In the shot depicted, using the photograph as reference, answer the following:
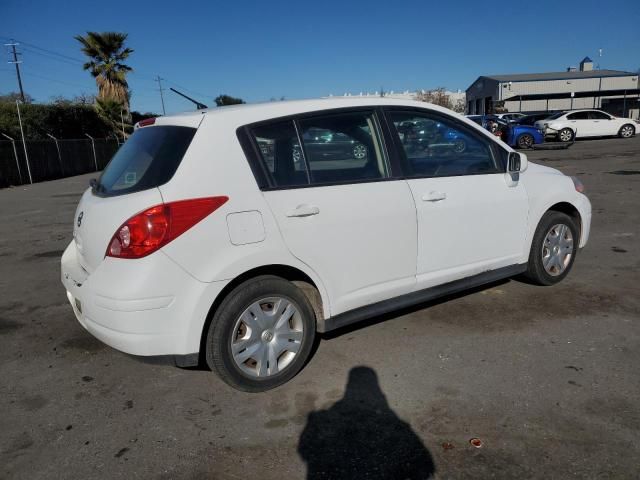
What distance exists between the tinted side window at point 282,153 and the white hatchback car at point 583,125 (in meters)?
24.6

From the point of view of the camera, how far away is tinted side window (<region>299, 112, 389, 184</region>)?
3.25 meters

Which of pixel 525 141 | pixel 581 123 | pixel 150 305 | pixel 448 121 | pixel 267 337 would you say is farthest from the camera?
pixel 581 123

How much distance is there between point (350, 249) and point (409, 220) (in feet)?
1.70

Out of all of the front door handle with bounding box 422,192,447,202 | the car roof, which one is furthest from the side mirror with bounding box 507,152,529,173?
the car roof

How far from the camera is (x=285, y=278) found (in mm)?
3215

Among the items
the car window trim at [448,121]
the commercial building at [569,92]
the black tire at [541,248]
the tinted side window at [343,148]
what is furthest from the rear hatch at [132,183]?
the commercial building at [569,92]

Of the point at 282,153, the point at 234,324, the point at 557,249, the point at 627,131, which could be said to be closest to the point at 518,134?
the point at 627,131

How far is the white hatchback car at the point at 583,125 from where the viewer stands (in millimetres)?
24703

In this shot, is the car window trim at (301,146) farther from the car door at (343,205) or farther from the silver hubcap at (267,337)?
the silver hubcap at (267,337)

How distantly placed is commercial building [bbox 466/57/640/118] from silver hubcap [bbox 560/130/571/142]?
25.2m

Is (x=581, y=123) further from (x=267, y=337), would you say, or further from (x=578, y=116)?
(x=267, y=337)

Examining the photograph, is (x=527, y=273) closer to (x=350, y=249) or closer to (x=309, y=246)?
(x=350, y=249)

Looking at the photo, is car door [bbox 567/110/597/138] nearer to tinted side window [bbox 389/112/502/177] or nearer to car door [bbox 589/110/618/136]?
car door [bbox 589/110/618/136]

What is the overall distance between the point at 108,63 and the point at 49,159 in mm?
14105
